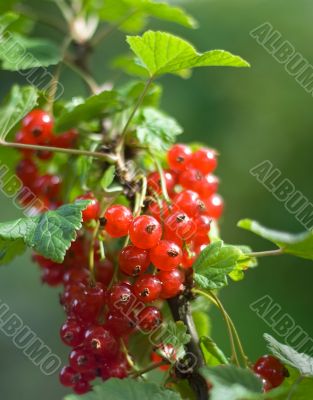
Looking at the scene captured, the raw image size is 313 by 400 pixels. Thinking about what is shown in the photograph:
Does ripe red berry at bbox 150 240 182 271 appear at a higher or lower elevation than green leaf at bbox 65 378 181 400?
higher

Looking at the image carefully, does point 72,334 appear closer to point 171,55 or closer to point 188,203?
point 188,203

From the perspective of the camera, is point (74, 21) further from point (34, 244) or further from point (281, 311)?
point (281, 311)

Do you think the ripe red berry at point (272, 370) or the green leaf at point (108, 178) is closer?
the ripe red berry at point (272, 370)

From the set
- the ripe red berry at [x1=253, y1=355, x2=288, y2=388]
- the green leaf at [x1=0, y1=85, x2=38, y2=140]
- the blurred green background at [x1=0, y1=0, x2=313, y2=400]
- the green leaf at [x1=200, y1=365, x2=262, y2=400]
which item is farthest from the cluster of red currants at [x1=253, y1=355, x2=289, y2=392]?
the blurred green background at [x1=0, y1=0, x2=313, y2=400]

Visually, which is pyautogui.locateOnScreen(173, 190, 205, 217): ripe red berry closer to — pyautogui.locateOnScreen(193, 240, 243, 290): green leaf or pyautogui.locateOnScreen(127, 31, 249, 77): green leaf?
pyautogui.locateOnScreen(193, 240, 243, 290): green leaf

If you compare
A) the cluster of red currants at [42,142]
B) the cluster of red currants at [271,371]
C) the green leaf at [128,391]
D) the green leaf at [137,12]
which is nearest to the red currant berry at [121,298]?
the green leaf at [128,391]

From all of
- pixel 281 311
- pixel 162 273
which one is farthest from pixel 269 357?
pixel 281 311

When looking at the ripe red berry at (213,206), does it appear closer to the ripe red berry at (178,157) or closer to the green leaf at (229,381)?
the ripe red berry at (178,157)
